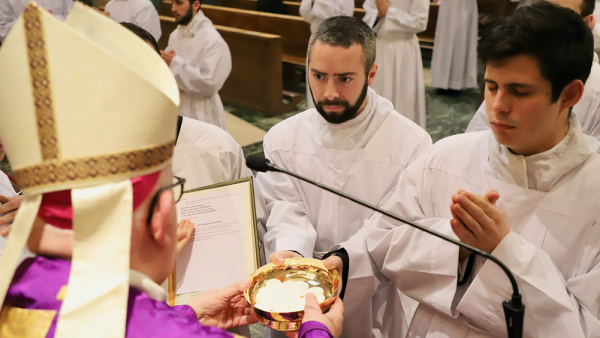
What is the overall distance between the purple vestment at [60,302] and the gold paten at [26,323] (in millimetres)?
11

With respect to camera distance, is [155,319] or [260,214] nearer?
[155,319]

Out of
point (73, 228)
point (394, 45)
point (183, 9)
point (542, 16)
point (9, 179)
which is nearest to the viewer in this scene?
point (73, 228)

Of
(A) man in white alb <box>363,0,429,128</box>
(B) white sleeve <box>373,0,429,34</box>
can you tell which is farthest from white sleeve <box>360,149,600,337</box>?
(B) white sleeve <box>373,0,429,34</box>

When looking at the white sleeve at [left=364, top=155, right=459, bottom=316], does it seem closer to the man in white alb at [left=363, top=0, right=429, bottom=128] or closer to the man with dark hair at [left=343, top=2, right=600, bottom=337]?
the man with dark hair at [left=343, top=2, right=600, bottom=337]

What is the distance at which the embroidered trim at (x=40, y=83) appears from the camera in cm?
107

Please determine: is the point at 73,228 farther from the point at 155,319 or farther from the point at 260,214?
the point at 260,214

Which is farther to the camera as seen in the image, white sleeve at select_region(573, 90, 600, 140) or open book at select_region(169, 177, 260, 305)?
white sleeve at select_region(573, 90, 600, 140)

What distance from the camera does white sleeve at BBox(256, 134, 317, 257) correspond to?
7.98 feet

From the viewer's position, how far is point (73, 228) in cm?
110

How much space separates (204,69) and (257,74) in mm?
2665

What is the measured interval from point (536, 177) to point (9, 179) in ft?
8.97

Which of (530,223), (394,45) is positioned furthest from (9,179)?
(394,45)

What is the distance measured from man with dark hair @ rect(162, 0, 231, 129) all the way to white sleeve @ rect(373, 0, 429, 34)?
229 cm

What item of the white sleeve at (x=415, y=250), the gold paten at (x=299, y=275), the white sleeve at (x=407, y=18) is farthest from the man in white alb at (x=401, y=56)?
the gold paten at (x=299, y=275)
